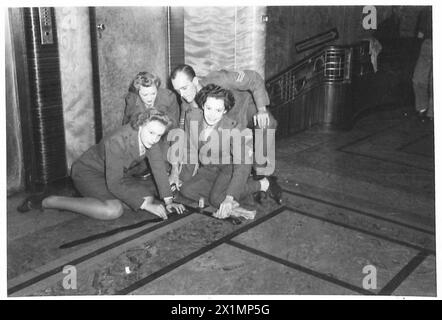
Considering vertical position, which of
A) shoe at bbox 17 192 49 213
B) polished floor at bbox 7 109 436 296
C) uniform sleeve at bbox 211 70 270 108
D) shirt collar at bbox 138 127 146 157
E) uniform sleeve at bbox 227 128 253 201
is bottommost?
polished floor at bbox 7 109 436 296

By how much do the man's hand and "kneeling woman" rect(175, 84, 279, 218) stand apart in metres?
0.33

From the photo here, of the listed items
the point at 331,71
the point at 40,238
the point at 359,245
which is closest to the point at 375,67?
the point at 331,71

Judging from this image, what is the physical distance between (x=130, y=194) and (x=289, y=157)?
1915 millimetres

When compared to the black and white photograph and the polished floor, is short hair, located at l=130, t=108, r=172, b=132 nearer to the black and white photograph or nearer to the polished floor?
the black and white photograph

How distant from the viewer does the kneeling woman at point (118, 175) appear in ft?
9.99

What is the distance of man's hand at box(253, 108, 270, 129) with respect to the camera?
368 centimetres

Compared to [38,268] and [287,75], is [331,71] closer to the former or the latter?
[287,75]

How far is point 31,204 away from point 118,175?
70cm

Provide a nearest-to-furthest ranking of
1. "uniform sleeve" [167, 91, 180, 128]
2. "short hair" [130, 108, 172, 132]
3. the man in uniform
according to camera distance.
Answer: "short hair" [130, 108, 172, 132] → the man in uniform → "uniform sleeve" [167, 91, 180, 128]

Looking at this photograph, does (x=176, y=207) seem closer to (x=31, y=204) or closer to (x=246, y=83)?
(x=31, y=204)

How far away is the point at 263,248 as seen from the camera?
9.22ft

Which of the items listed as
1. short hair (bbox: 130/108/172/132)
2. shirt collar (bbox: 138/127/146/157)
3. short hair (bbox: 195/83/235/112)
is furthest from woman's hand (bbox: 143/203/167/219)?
short hair (bbox: 195/83/235/112)

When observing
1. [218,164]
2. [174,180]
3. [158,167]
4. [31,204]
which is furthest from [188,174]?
[31,204]

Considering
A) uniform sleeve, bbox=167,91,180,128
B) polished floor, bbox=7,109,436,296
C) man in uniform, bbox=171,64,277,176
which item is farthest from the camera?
uniform sleeve, bbox=167,91,180,128
